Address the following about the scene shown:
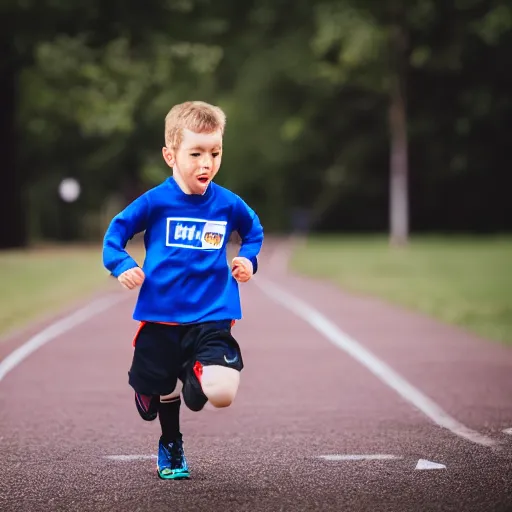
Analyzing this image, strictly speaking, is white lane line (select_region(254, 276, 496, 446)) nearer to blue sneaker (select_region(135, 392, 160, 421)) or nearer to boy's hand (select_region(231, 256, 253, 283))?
boy's hand (select_region(231, 256, 253, 283))

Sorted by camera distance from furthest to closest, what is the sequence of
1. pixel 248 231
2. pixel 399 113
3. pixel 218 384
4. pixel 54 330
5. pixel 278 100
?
pixel 278 100, pixel 399 113, pixel 54 330, pixel 248 231, pixel 218 384

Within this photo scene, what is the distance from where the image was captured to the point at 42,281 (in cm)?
2303

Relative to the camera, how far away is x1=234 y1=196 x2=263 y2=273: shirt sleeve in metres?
5.57

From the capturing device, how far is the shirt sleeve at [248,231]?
5.57m

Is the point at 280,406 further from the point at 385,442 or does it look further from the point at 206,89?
the point at 206,89

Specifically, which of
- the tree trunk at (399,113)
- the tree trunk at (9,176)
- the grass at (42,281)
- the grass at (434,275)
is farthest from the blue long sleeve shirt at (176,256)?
the tree trunk at (399,113)

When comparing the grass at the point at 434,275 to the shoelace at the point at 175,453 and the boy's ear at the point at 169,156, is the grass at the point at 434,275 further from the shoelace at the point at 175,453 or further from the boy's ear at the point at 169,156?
the boy's ear at the point at 169,156

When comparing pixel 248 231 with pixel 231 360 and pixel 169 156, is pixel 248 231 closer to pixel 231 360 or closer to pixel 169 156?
pixel 169 156

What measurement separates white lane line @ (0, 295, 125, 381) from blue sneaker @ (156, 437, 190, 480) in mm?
3945

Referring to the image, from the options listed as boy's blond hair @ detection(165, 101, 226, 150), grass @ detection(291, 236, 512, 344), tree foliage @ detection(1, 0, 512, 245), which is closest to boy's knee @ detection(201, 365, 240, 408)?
boy's blond hair @ detection(165, 101, 226, 150)

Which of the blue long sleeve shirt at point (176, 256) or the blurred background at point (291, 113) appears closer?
the blue long sleeve shirt at point (176, 256)

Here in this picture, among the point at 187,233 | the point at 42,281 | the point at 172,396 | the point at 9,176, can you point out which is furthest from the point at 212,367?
the point at 9,176

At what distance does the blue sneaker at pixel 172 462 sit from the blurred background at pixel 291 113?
21.1 meters

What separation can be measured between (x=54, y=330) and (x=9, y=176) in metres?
22.3
